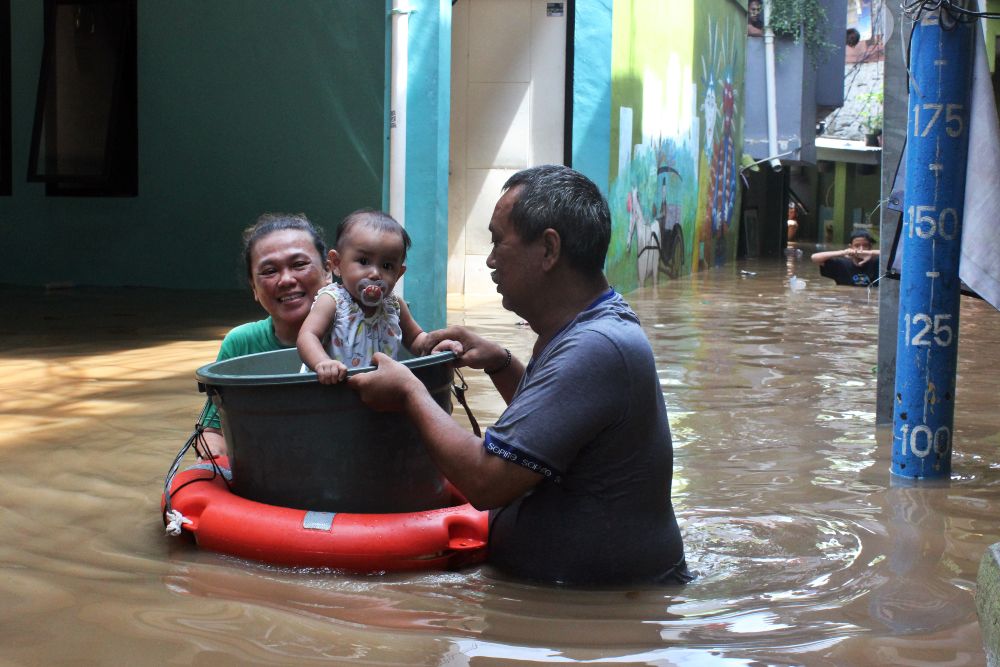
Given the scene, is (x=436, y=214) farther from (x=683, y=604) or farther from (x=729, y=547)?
(x=683, y=604)

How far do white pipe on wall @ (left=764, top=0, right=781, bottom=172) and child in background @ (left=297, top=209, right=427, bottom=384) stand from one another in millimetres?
21898

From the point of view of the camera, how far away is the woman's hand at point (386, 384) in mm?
3232

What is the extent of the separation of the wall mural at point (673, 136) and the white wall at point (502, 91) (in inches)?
29.5

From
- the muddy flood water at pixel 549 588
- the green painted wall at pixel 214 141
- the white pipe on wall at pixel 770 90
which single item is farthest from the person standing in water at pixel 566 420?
the white pipe on wall at pixel 770 90

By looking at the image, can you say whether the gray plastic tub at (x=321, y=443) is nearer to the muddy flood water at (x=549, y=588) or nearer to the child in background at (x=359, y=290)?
the muddy flood water at (x=549, y=588)

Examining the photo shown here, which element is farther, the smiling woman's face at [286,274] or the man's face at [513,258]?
the smiling woman's face at [286,274]

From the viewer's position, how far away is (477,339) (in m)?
3.74

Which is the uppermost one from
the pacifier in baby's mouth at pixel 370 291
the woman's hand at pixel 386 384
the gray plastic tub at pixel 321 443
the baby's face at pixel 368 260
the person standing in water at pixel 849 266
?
the baby's face at pixel 368 260

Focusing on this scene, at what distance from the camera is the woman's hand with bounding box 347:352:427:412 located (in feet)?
10.6

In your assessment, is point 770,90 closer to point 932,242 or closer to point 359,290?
point 932,242

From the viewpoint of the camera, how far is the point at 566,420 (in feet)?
9.86

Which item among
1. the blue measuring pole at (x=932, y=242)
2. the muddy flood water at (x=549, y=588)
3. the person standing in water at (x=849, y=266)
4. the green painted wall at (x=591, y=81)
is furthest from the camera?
the green painted wall at (x=591, y=81)

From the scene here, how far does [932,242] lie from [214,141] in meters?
8.73

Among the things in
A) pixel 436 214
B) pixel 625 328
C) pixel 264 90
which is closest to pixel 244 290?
pixel 264 90
